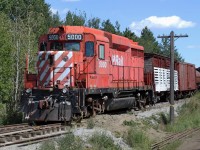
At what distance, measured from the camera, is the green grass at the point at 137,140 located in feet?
49.7

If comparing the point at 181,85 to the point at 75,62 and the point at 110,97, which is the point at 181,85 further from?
the point at 75,62

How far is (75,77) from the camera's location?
53.6ft

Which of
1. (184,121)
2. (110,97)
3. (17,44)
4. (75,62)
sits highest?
(17,44)

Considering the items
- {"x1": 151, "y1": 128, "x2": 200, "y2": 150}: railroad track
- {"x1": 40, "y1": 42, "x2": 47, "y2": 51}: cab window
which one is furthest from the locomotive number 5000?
{"x1": 151, "y1": 128, "x2": 200, "y2": 150}: railroad track

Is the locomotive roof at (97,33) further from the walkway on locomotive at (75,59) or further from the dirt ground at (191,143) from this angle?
the dirt ground at (191,143)

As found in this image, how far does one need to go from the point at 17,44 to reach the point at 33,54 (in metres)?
2.36

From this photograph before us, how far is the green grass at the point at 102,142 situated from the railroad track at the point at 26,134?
1.02 m

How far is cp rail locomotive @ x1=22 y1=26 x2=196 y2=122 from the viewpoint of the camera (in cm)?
1551

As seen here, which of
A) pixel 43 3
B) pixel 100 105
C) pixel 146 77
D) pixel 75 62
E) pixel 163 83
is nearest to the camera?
pixel 75 62

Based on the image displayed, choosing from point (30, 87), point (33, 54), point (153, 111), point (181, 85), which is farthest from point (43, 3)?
point (30, 87)

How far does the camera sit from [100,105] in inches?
711

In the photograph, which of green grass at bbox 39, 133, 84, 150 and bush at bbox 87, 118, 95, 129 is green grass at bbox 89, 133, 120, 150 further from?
bush at bbox 87, 118, 95, 129

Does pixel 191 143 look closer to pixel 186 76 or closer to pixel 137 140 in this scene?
pixel 137 140

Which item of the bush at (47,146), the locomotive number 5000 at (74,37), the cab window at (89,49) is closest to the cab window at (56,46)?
the locomotive number 5000 at (74,37)
